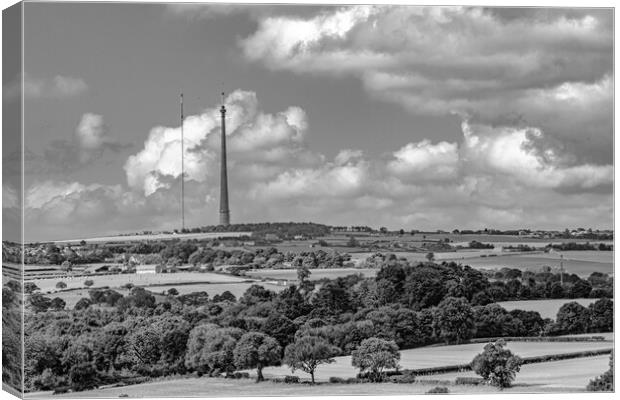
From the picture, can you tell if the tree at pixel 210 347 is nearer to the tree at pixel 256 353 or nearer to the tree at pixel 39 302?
the tree at pixel 256 353

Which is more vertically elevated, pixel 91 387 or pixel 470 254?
pixel 470 254

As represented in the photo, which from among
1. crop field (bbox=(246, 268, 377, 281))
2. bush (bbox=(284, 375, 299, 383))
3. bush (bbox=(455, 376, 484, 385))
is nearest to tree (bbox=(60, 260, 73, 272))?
crop field (bbox=(246, 268, 377, 281))

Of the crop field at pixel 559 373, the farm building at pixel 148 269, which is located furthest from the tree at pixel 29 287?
the crop field at pixel 559 373

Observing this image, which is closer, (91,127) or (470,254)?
(91,127)

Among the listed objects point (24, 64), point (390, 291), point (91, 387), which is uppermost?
point (24, 64)

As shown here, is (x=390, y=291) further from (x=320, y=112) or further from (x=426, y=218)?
(x=320, y=112)

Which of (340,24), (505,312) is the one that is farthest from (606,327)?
(340,24)
